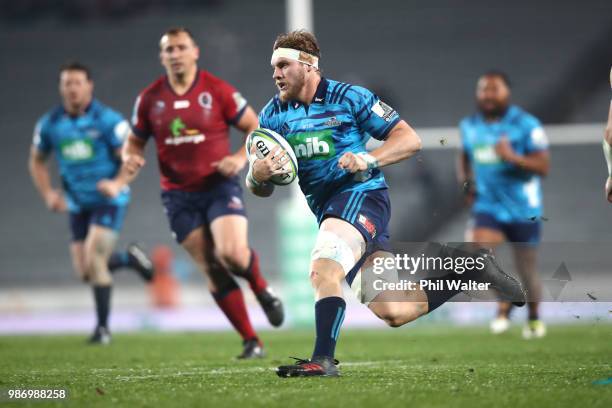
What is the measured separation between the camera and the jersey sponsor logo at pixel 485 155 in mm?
10462

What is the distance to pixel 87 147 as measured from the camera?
10133 mm

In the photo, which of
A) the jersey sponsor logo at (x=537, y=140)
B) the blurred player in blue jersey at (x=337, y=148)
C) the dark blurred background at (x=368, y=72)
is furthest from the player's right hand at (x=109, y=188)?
the dark blurred background at (x=368, y=72)

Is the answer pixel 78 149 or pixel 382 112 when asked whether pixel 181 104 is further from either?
pixel 78 149

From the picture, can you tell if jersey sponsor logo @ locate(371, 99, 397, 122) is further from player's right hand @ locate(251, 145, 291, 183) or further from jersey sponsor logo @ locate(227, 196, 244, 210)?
jersey sponsor logo @ locate(227, 196, 244, 210)

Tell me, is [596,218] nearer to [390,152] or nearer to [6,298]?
[6,298]

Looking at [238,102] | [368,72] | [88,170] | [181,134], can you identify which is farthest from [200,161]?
[368,72]

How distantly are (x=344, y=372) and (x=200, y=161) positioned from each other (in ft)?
7.65

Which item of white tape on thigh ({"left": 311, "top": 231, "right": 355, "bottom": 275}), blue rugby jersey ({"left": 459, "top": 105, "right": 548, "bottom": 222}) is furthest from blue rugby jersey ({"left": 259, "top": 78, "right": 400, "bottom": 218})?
blue rugby jersey ({"left": 459, "top": 105, "right": 548, "bottom": 222})

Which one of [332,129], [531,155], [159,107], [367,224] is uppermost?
[531,155]

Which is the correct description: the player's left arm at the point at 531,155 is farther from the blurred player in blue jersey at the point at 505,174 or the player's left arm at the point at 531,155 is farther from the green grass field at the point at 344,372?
the green grass field at the point at 344,372

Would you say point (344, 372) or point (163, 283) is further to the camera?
point (163, 283)

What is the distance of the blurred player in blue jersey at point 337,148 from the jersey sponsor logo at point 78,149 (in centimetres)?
467

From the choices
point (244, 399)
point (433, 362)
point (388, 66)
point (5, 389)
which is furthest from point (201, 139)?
point (388, 66)

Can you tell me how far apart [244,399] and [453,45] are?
45.1ft
